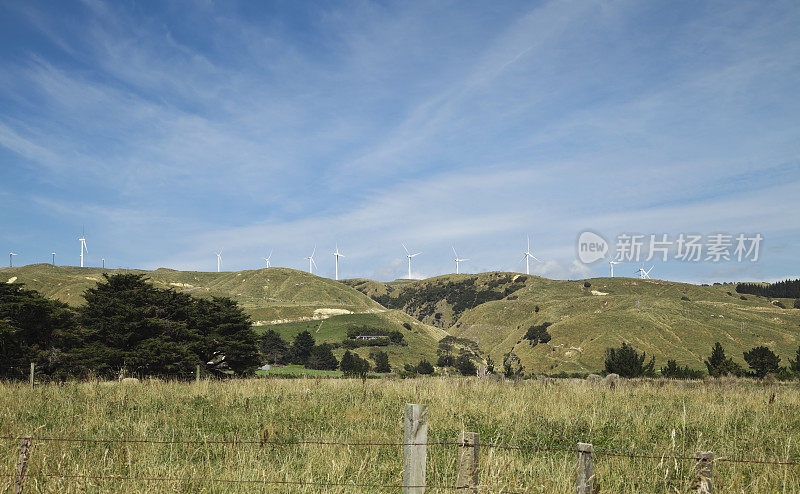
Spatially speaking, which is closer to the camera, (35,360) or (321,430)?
(321,430)

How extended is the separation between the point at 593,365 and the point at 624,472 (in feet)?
335

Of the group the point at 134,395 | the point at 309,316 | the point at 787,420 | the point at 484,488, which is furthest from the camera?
the point at 309,316

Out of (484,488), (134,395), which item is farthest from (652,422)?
(134,395)

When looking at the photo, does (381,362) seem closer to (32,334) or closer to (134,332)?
(134,332)

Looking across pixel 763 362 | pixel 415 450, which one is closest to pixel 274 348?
pixel 763 362

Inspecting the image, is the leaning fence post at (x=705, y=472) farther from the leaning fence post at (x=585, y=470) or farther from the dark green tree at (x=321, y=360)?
the dark green tree at (x=321, y=360)

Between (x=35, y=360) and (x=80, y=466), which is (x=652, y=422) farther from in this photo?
(x=35, y=360)

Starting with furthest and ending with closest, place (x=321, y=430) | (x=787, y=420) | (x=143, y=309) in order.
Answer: (x=143, y=309) < (x=787, y=420) < (x=321, y=430)

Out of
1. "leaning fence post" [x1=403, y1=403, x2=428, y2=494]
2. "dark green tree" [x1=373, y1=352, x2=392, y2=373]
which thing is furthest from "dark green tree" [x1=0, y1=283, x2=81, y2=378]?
"dark green tree" [x1=373, y1=352, x2=392, y2=373]

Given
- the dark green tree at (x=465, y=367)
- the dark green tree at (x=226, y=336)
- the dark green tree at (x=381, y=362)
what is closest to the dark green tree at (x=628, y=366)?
the dark green tree at (x=226, y=336)

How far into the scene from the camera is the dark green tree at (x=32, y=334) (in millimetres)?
22000

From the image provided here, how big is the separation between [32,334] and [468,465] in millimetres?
26468

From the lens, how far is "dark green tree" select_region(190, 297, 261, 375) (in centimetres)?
3238

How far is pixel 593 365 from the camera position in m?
100
